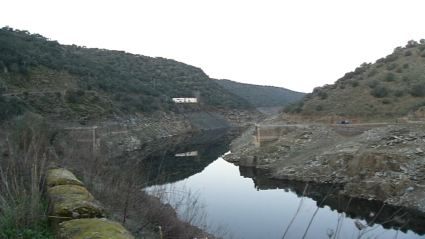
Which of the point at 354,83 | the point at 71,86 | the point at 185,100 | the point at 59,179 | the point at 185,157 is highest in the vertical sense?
the point at 354,83

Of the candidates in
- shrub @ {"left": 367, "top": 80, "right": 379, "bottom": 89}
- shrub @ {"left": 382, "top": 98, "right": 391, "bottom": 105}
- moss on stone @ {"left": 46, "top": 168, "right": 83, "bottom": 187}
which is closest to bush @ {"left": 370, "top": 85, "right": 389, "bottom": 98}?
shrub @ {"left": 382, "top": 98, "right": 391, "bottom": 105}

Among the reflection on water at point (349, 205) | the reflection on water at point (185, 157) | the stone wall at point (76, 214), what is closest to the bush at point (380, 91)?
the reflection on water at point (349, 205)

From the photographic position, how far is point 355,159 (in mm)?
20000

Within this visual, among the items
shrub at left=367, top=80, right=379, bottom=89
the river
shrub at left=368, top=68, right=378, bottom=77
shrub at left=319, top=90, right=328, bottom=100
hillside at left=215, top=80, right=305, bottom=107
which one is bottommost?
the river

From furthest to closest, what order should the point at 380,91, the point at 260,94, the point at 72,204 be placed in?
the point at 260,94
the point at 380,91
the point at 72,204

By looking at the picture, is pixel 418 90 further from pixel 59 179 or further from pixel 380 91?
pixel 59 179

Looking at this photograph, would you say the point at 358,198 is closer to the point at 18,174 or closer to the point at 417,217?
the point at 417,217

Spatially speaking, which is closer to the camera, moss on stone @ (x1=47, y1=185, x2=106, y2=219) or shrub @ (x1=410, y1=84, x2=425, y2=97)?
moss on stone @ (x1=47, y1=185, x2=106, y2=219)

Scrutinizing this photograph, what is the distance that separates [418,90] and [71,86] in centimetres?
3653

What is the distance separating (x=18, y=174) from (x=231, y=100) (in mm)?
79459

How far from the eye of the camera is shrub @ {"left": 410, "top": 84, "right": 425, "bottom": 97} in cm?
3011

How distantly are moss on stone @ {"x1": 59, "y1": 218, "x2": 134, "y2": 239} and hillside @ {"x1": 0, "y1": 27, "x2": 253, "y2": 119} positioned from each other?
12.8m

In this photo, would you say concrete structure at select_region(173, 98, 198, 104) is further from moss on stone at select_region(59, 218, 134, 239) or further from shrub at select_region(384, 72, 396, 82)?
moss on stone at select_region(59, 218, 134, 239)

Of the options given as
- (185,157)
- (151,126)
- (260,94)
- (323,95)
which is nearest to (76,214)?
(185,157)
